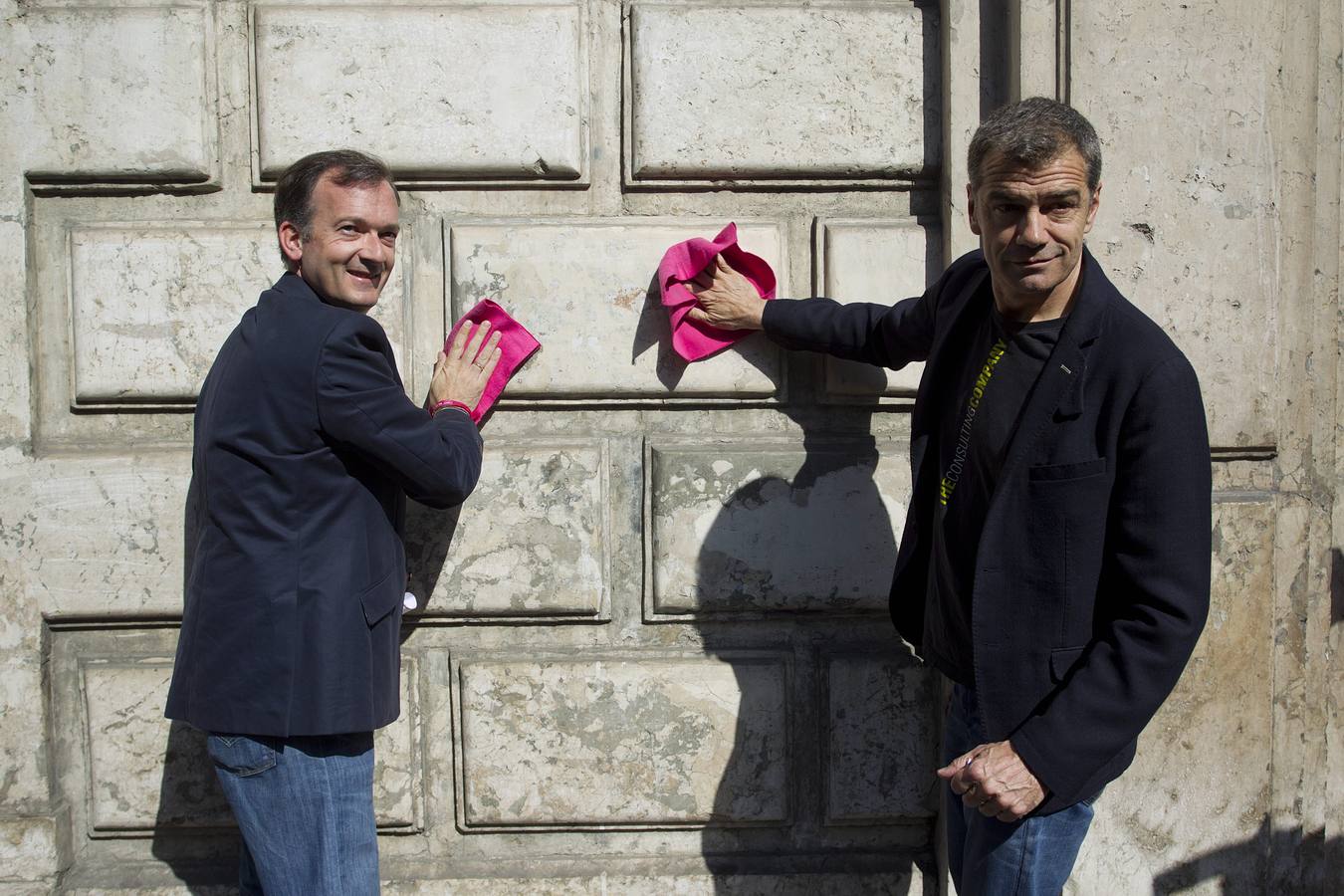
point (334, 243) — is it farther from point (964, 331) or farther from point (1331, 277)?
point (1331, 277)

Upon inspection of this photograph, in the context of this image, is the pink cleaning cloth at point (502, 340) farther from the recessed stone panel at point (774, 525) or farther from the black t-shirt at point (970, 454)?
the black t-shirt at point (970, 454)

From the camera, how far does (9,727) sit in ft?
8.88

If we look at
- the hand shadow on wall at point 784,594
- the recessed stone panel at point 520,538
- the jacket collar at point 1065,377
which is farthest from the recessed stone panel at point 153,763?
the jacket collar at point 1065,377

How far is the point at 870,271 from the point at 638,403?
666 mm

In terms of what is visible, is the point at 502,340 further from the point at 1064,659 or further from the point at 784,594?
the point at 1064,659

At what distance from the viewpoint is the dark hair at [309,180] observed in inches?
85.6

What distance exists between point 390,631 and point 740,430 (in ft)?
3.38

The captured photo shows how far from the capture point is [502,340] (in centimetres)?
264

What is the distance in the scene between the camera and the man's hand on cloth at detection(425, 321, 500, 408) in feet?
8.11

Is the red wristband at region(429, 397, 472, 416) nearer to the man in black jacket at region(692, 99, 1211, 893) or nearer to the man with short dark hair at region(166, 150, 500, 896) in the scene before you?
the man with short dark hair at region(166, 150, 500, 896)

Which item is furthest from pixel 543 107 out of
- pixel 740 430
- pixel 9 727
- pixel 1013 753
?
pixel 9 727

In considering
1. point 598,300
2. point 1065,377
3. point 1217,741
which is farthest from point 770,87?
point 1217,741

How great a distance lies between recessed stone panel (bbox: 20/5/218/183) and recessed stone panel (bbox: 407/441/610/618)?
41.4 inches

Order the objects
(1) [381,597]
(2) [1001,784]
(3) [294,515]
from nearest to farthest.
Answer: (2) [1001,784], (3) [294,515], (1) [381,597]
